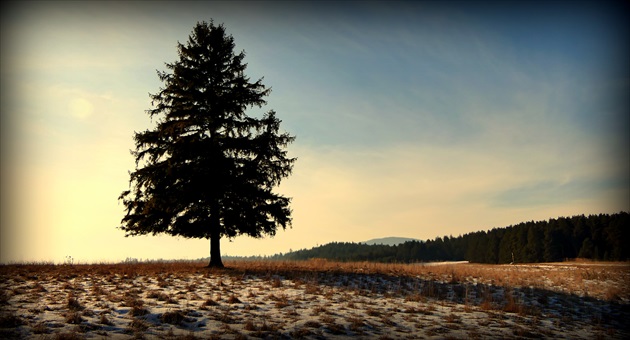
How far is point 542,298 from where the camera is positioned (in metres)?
15.7

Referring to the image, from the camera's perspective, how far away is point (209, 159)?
66.2 feet

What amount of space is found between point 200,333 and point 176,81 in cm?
1520

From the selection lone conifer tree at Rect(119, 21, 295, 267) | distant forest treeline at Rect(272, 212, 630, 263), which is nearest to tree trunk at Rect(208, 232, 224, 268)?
lone conifer tree at Rect(119, 21, 295, 267)

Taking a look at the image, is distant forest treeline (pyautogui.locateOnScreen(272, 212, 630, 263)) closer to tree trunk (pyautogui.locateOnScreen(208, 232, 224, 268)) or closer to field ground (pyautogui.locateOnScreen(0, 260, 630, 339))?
tree trunk (pyautogui.locateOnScreen(208, 232, 224, 268))

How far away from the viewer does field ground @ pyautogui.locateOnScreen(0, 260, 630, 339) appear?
9.69 metres

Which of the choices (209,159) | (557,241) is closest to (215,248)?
(209,159)

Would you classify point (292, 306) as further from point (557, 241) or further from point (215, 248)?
point (557, 241)

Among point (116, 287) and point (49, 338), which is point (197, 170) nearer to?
point (116, 287)

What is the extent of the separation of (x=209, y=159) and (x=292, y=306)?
1048 cm

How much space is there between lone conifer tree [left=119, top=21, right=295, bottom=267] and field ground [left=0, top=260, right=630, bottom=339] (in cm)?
287

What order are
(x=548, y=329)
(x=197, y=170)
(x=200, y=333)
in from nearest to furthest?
(x=200, y=333)
(x=548, y=329)
(x=197, y=170)

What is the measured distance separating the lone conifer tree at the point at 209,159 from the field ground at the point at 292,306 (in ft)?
9.43

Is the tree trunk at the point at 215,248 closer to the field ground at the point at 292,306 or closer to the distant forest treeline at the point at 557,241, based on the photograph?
the field ground at the point at 292,306

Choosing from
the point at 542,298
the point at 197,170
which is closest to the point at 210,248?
the point at 197,170
